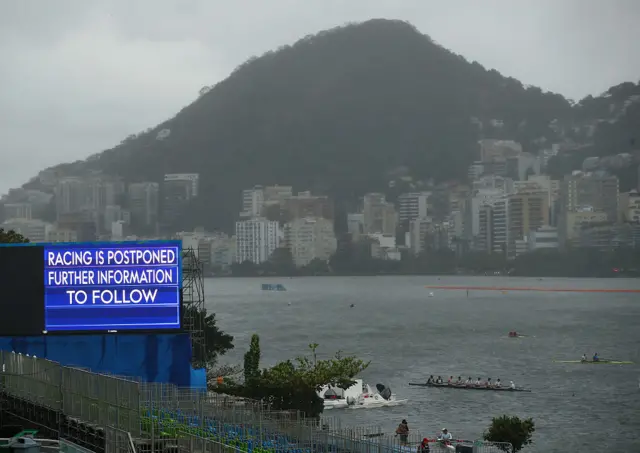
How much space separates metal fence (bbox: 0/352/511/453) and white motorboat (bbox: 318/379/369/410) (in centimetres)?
3702

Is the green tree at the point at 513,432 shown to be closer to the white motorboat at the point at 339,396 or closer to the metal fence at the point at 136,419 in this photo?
the metal fence at the point at 136,419

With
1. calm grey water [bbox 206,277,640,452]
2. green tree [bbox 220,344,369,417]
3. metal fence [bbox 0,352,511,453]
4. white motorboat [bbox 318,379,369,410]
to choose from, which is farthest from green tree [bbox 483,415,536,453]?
Answer: white motorboat [bbox 318,379,369,410]

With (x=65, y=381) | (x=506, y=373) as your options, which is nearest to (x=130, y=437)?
(x=65, y=381)

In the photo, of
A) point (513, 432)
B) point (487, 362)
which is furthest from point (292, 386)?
point (487, 362)

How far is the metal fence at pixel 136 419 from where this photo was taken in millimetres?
20547

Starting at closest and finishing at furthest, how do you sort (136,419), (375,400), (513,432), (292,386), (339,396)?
(136,419)
(292,386)
(513,432)
(339,396)
(375,400)

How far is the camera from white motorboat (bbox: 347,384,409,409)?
234 feet

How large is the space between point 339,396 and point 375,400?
4.82 meters

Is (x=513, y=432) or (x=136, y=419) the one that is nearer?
(x=136, y=419)

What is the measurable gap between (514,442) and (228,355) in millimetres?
66665

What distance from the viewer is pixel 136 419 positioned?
797 inches

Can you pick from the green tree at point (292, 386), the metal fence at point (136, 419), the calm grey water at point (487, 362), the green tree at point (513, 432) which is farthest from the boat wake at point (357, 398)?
the metal fence at point (136, 419)

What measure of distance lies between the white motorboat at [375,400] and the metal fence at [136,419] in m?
40.3

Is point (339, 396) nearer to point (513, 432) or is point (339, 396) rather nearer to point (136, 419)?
point (513, 432)
